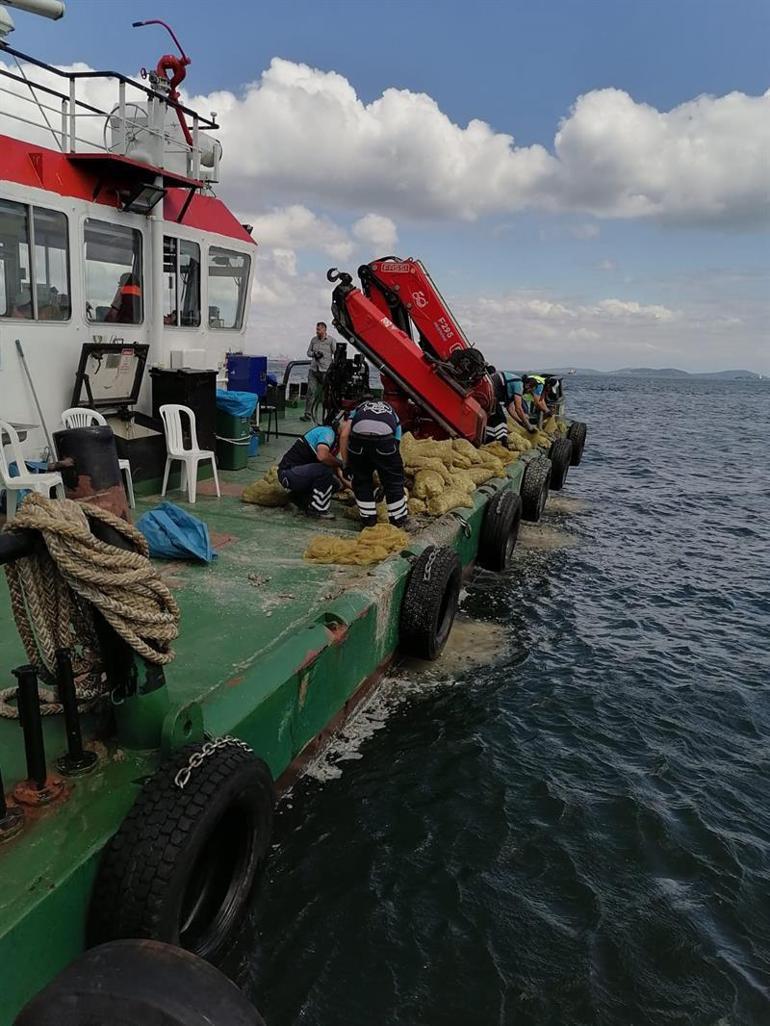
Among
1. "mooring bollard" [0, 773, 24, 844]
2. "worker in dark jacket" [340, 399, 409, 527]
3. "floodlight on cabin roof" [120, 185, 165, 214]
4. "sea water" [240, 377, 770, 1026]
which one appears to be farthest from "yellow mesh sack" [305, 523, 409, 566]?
"floodlight on cabin roof" [120, 185, 165, 214]

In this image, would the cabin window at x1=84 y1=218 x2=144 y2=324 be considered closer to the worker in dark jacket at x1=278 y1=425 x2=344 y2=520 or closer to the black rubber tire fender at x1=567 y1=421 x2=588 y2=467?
the worker in dark jacket at x1=278 y1=425 x2=344 y2=520

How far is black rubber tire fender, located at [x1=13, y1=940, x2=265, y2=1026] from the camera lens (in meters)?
1.71

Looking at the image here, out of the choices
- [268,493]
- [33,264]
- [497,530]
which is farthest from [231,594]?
[497,530]

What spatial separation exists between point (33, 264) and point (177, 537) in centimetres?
279

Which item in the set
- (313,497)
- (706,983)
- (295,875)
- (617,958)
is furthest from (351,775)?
(313,497)

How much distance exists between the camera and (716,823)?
418 cm

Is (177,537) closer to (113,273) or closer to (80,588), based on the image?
(80,588)

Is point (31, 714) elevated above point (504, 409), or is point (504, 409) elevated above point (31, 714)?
point (504, 409)

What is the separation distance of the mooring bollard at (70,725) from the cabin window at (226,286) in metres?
6.40

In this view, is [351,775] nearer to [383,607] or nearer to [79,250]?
[383,607]

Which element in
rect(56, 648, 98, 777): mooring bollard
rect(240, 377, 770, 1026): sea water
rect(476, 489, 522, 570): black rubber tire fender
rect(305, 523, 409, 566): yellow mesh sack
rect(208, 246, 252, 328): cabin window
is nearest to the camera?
rect(56, 648, 98, 777): mooring bollard

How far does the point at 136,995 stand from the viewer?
5.65 ft

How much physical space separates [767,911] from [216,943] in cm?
279

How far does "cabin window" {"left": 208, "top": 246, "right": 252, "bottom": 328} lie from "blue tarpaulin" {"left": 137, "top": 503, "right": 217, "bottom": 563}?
154 inches
